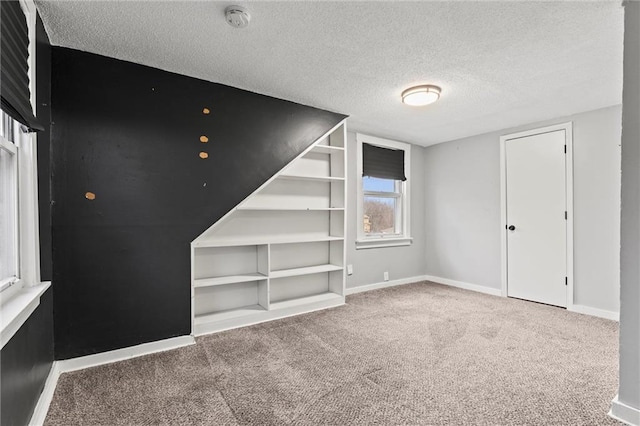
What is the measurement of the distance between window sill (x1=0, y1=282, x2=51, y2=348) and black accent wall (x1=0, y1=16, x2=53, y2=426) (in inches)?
3.9

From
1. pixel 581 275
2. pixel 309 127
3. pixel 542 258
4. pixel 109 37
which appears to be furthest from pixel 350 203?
pixel 109 37

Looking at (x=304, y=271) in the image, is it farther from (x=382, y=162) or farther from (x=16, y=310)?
(x=16, y=310)

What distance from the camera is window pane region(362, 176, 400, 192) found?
457cm

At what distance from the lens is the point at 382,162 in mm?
4695

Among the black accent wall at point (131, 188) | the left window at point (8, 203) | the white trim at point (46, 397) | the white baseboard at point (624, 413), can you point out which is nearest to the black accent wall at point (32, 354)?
the white trim at point (46, 397)

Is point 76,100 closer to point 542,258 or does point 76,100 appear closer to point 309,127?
point 309,127

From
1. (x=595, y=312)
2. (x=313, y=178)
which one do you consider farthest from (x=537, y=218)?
(x=313, y=178)

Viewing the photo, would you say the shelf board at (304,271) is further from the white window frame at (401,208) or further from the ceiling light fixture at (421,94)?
the ceiling light fixture at (421,94)

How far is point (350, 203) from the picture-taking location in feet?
14.1

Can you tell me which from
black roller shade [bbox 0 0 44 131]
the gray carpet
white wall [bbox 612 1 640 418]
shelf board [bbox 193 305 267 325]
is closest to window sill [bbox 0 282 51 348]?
the gray carpet

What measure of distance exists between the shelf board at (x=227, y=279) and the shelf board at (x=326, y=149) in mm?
1532

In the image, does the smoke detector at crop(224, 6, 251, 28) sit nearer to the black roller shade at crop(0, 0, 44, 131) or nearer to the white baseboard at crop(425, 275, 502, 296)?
the black roller shade at crop(0, 0, 44, 131)

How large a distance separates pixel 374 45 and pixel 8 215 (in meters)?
2.39

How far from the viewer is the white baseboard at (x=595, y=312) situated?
324 cm
